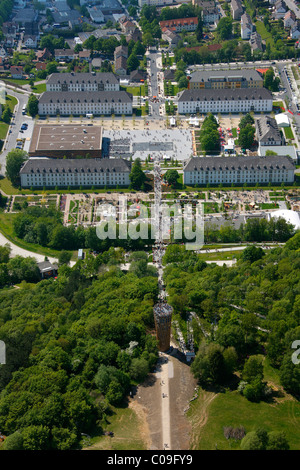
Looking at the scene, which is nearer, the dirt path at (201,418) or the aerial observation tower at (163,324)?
the dirt path at (201,418)

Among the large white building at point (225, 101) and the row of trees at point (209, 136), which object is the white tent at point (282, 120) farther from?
the row of trees at point (209, 136)

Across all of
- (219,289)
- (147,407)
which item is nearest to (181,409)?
(147,407)

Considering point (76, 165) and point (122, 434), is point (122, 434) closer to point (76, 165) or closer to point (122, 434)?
point (122, 434)

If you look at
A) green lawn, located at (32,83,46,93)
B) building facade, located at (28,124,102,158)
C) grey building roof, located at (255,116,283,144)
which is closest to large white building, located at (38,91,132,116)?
building facade, located at (28,124,102,158)

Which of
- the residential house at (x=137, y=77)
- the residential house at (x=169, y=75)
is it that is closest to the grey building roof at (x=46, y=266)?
the residential house at (x=137, y=77)

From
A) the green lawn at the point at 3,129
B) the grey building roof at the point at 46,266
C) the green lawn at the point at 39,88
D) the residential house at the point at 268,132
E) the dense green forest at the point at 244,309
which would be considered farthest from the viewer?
the green lawn at the point at 39,88
